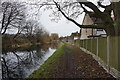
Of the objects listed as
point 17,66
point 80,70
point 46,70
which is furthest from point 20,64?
point 80,70

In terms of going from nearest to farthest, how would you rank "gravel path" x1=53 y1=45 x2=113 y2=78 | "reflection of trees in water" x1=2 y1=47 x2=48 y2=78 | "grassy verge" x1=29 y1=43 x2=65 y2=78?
"gravel path" x1=53 y1=45 x2=113 y2=78 → "grassy verge" x1=29 y1=43 x2=65 y2=78 → "reflection of trees in water" x1=2 y1=47 x2=48 y2=78

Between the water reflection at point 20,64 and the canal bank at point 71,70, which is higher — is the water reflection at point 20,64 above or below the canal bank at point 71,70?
below

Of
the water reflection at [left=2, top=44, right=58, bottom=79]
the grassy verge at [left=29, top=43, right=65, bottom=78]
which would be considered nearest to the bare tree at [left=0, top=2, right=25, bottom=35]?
the water reflection at [left=2, top=44, right=58, bottom=79]

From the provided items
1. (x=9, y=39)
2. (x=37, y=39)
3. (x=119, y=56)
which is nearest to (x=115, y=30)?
(x=119, y=56)

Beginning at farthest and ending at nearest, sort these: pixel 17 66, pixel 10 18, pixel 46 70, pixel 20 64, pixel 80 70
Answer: pixel 10 18, pixel 20 64, pixel 17 66, pixel 46 70, pixel 80 70

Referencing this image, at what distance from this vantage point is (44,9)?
27.7 ft

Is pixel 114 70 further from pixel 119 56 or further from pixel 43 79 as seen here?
pixel 43 79

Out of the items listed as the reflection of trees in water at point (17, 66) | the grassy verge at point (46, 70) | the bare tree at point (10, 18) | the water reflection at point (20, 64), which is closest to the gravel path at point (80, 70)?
the grassy verge at point (46, 70)

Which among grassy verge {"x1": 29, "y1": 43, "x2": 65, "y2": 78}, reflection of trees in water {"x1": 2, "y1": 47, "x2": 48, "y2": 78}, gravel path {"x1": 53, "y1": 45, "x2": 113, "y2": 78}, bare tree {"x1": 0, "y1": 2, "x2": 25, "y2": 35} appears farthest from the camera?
bare tree {"x1": 0, "y1": 2, "x2": 25, "y2": 35}

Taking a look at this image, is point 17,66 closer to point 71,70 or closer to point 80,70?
point 71,70

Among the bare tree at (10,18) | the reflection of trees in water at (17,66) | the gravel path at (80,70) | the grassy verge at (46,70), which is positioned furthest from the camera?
the bare tree at (10,18)

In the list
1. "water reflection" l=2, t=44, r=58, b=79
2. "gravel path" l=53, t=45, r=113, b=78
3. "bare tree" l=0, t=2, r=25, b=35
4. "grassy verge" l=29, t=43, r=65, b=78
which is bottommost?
"water reflection" l=2, t=44, r=58, b=79

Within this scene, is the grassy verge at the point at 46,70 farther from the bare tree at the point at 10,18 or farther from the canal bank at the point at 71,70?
the bare tree at the point at 10,18

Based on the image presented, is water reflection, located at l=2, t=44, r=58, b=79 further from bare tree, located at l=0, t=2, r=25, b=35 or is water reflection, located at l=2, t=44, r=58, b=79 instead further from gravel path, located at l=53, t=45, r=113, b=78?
bare tree, located at l=0, t=2, r=25, b=35
